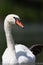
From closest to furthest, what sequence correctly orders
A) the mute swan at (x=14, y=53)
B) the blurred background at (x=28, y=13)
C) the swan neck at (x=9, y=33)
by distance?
the mute swan at (x=14, y=53) < the swan neck at (x=9, y=33) < the blurred background at (x=28, y=13)


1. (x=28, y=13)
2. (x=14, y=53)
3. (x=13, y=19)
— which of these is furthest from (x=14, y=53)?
(x=28, y=13)

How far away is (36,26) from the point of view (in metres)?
12.4

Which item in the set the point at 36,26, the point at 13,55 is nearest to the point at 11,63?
the point at 13,55

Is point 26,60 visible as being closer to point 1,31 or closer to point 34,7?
point 1,31

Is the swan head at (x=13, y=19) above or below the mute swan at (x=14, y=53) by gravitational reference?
above

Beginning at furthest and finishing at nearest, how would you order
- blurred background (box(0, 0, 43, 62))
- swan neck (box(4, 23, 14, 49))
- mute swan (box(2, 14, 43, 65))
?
blurred background (box(0, 0, 43, 62)) → swan neck (box(4, 23, 14, 49)) → mute swan (box(2, 14, 43, 65))

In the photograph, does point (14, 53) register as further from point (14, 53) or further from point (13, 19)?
point (13, 19)

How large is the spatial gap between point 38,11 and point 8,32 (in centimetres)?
783

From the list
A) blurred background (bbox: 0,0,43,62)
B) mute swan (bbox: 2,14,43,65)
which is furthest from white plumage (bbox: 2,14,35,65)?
blurred background (bbox: 0,0,43,62)

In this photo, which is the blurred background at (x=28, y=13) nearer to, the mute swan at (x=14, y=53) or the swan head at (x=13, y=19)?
the mute swan at (x=14, y=53)

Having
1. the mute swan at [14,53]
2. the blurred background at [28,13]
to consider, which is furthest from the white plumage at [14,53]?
the blurred background at [28,13]

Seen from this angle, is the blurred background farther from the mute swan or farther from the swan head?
the swan head

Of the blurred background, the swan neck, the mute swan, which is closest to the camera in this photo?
the mute swan

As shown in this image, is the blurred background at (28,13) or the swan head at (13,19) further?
the blurred background at (28,13)
